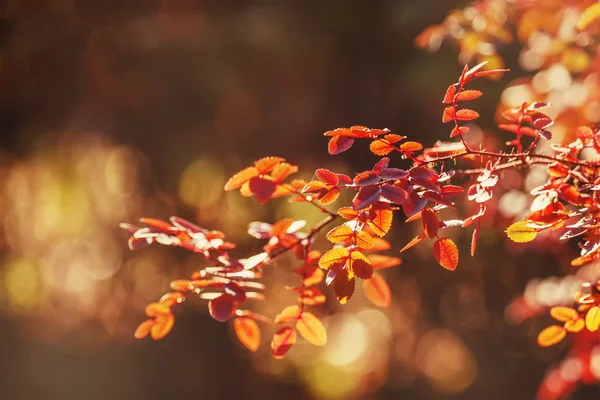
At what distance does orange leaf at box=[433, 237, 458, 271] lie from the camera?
93cm

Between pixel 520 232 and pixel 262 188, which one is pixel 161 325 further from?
pixel 520 232

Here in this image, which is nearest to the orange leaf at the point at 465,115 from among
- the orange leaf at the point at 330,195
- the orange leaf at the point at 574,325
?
the orange leaf at the point at 330,195

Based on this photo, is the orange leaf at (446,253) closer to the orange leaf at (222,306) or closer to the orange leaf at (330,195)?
the orange leaf at (330,195)

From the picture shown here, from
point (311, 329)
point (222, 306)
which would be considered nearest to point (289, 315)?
point (311, 329)

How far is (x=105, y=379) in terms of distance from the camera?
7.44m

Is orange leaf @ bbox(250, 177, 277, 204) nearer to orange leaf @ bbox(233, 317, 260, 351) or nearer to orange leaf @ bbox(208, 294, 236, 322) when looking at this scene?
orange leaf @ bbox(208, 294, 236, 322)

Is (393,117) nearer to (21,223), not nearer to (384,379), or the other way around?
(384,379)

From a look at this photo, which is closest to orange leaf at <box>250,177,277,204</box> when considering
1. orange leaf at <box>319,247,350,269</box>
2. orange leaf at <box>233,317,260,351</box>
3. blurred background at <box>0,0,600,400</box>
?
orange leaf at <box>319,247,350,269</box>

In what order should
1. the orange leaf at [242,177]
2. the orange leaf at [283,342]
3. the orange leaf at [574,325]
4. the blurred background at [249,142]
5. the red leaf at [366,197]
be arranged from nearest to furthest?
1. the red leaf at [366,197]
2. the orange leaf at [242,177]
3. the orange leaf at [283,342]
4. the orange leaf at [574,325]
5. the blurred background at [249,142]

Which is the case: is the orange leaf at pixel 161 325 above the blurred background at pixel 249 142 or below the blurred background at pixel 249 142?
below

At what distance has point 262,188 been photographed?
0.91 meters

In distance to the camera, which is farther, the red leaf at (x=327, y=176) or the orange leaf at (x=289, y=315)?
the orange leaf at (x=289, y=315)

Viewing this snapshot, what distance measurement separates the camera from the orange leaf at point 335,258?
89 centimetres

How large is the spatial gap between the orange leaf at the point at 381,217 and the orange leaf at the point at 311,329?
0.27 m
